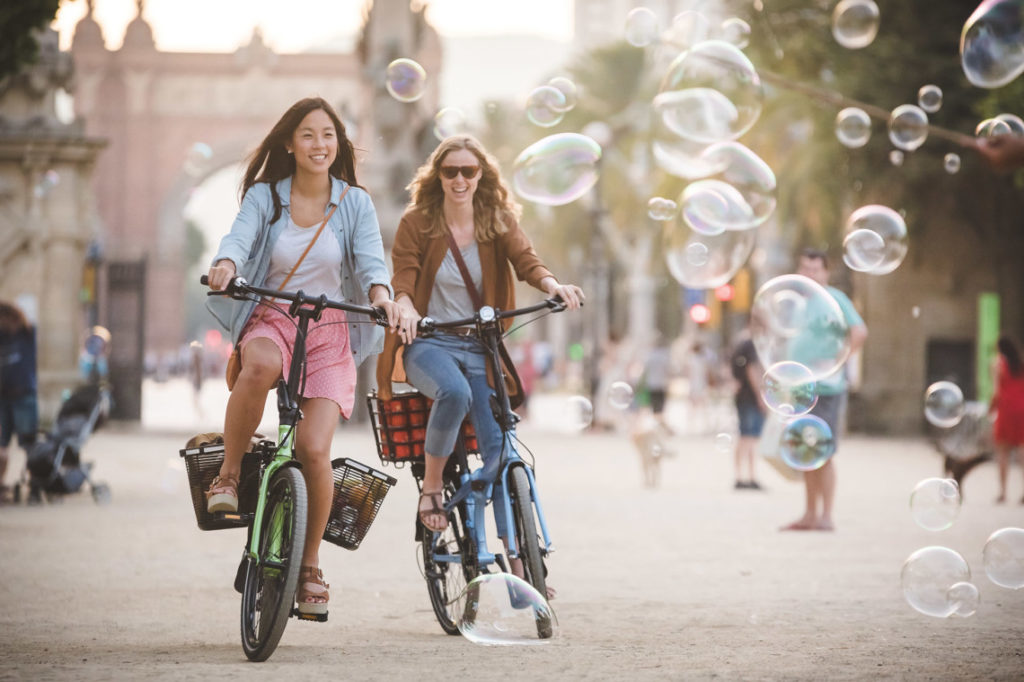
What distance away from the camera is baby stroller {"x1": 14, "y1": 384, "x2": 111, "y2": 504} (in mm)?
13781

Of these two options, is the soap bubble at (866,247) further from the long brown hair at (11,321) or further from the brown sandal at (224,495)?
the long brown hair at (11,321)

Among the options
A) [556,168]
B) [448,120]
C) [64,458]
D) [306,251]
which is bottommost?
[64,458]

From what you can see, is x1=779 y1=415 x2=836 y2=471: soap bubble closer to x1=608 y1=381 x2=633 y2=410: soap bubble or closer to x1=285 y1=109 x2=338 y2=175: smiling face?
x1=608 y1=381 x2=633 y2=410: soap bubble

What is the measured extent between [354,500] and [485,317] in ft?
2.78

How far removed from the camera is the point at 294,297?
564 cm

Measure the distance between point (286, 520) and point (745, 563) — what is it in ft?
15.1

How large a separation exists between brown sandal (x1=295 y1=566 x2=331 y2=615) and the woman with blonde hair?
68 cm

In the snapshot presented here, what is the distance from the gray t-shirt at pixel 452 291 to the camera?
6645mm

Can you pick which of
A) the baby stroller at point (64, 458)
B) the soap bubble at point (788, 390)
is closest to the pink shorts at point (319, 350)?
the soap bubble at point (788, 390)

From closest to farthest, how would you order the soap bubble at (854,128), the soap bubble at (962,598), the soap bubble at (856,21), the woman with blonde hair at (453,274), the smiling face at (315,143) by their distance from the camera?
the smiling face at (315,143)
the woman with blonde hair at (453,274)
the soap bubble at (962,598)
the soap bubble at (854,128)
the soap bubble at (856,21)

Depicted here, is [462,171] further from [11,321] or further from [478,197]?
[11,321]

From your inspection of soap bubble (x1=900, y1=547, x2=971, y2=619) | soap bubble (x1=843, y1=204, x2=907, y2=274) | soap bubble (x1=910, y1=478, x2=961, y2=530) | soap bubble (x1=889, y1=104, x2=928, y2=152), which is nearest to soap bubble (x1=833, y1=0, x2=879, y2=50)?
soap bubble (x1=889, y1=104, x2=928, y2=152)

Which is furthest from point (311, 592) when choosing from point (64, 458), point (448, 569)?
point (64, 458)

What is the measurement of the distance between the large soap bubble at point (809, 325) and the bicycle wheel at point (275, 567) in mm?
5032
